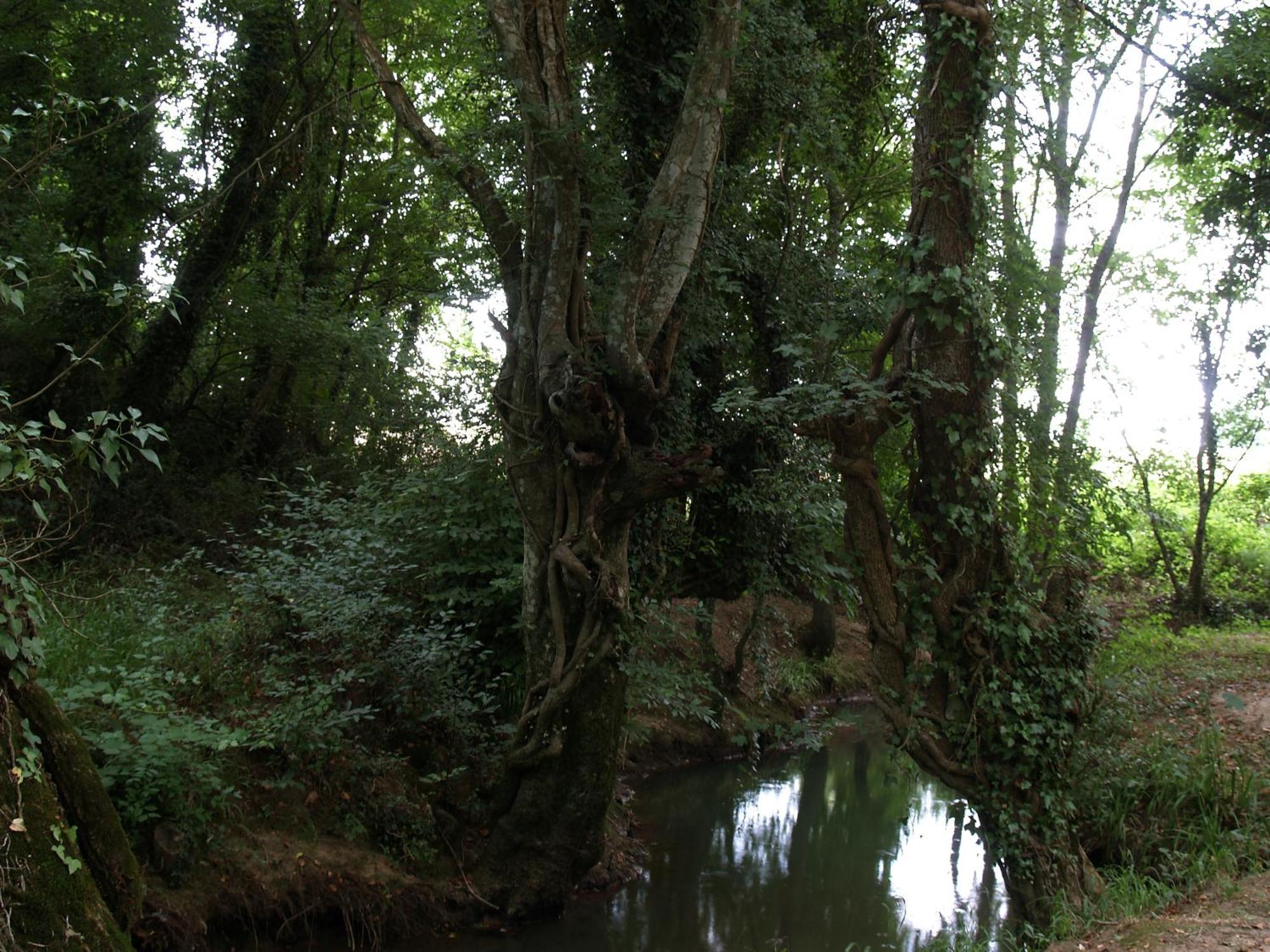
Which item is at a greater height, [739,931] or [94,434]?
[94,434]

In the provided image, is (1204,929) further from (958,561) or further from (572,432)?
(572,432)

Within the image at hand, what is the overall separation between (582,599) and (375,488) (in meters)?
3.10

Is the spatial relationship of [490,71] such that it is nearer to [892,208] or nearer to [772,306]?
[772,306]

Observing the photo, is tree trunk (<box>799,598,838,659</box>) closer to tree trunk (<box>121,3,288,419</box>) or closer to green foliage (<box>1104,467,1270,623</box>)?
green foliage (<box>1104,467,1270,623</box>)

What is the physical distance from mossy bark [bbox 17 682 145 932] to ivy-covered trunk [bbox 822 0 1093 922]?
4590mm

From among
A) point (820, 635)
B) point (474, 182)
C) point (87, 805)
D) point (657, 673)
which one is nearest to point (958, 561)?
point (657, 673)

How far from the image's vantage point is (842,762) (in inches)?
504

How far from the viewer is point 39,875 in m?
3.96

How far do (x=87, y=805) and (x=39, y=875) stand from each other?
67 cm

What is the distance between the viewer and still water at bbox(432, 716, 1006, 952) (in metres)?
7.24

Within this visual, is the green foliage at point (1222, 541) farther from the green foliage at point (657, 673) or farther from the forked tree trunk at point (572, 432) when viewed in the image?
the forked tree trunk at point (572, 432)

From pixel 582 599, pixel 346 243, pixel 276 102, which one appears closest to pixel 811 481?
Answer: pixel 582 599

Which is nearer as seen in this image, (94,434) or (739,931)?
(94,434)

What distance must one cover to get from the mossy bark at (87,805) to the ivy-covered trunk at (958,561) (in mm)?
4590
